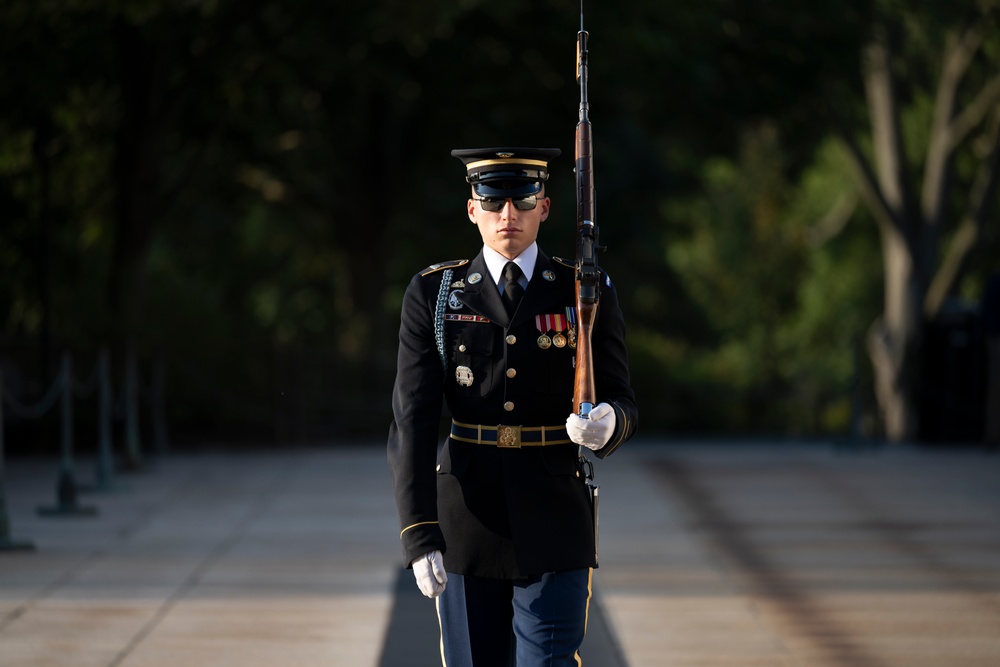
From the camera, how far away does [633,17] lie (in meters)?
15.8

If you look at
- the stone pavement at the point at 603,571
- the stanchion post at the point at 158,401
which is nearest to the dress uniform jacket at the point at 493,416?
the stone pavement at the point at 603,571

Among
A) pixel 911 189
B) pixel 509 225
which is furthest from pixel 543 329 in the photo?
pixel 911 189

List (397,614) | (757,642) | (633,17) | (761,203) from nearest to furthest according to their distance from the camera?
1. (757,642)
2. (397,614)
3. (633,17)
4. (761,203)

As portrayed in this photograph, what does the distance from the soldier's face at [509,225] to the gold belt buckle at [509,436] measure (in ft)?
1.52

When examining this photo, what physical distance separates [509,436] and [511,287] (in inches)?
15.7

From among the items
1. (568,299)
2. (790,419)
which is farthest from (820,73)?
(790,419)

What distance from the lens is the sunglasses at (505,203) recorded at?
14.4 ft

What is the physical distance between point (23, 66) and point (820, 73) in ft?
26.6

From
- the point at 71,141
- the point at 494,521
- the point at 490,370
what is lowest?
the point at 494,521

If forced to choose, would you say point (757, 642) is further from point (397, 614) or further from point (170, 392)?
point (170, 392)

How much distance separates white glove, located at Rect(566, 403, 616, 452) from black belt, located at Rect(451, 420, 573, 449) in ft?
0.84

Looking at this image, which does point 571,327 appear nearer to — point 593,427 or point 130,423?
point 593,427

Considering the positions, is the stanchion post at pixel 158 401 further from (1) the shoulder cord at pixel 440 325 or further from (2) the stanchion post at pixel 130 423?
(1) the shoulder cord at pixel 440 325

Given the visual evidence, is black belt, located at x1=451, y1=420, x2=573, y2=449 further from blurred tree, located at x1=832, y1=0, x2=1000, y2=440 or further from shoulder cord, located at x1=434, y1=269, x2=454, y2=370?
blurred tree, located at x1=832, y1=0, x2=1000, y2=440
